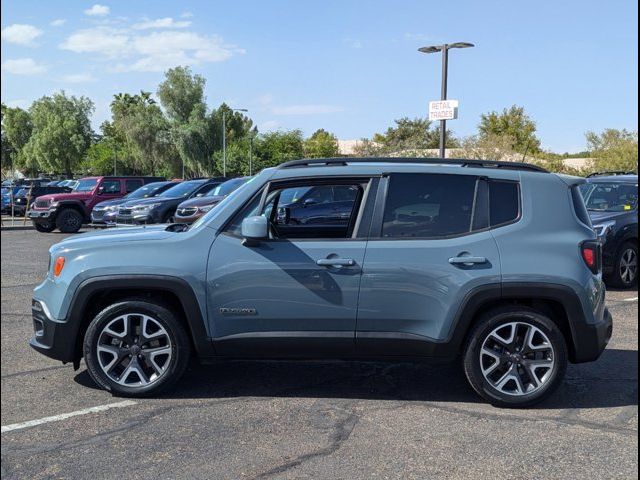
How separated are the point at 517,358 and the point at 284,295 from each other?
171cm

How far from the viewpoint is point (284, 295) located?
4.57 meters

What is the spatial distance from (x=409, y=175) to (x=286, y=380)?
6.16ft

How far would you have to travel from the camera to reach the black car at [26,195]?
26.8 meters

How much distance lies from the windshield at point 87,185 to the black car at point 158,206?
431 centimetres

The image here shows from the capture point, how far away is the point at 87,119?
70938mm

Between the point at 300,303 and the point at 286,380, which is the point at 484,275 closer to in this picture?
the point at 300,303

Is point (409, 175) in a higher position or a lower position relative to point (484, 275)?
higher

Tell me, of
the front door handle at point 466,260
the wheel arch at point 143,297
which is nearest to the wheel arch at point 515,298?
the front door handle at point 466,260

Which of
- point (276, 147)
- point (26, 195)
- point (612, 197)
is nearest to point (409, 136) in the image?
point (276, 147)

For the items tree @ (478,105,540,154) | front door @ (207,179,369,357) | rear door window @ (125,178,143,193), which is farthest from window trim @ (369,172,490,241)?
tree @ (478,105,540,154)

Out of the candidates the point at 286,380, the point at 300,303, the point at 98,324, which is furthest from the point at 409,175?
the point at 98,324

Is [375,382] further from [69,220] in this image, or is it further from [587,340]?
[69,220]

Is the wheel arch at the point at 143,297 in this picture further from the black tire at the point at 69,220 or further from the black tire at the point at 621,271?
the black tire at the point at 69,220

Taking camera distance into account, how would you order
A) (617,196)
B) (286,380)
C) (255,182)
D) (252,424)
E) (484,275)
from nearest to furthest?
(252,424) < (484,275) < (255,182) < (286,380) < (617,196)
